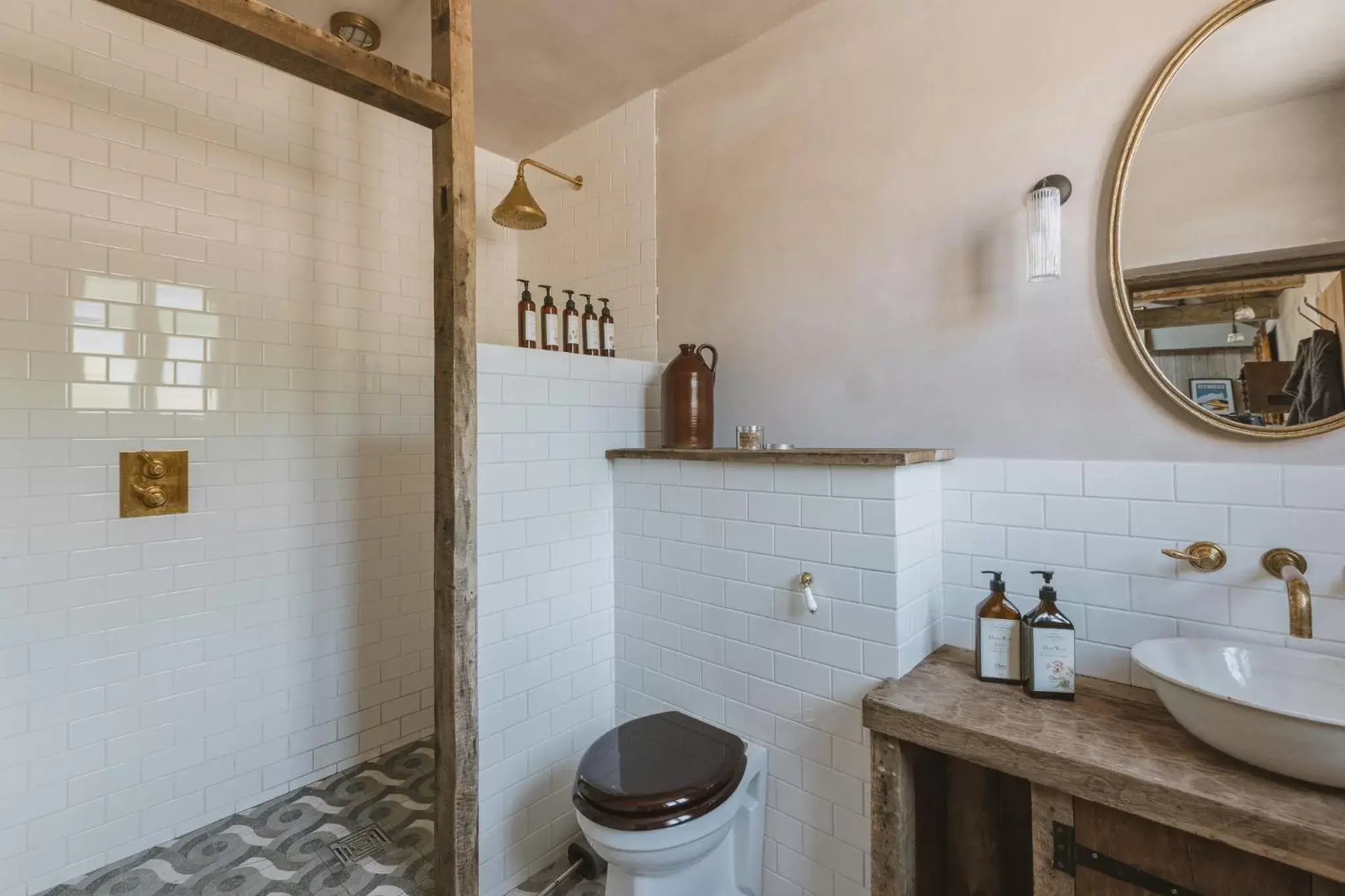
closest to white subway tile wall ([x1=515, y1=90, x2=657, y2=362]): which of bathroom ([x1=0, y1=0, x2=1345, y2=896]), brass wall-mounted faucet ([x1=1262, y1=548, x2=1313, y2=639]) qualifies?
bathroom ([x1=0, y1=0, x2=1345, y2=896])

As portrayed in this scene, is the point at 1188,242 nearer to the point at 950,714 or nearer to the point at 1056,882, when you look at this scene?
the point at 950,714

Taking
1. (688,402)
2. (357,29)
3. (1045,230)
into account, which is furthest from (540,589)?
(357,29)

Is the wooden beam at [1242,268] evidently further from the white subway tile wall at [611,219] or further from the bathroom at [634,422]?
the white subway tile wall at [611,219]

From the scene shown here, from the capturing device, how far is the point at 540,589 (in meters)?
1.82

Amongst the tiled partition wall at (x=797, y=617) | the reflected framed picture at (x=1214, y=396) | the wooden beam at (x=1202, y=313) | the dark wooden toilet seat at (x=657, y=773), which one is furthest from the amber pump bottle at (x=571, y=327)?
the reflected framed picture at (x=1214, y=396)

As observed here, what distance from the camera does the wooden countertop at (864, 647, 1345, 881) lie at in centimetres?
87

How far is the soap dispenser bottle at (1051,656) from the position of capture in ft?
4.16

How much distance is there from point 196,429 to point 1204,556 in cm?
292

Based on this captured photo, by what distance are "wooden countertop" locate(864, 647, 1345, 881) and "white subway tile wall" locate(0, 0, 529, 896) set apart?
2.10 meters

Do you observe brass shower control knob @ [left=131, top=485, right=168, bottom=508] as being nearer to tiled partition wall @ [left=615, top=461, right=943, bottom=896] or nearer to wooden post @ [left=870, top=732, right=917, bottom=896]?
tiled partition wall @ [left=615, top=461, right=943, bottom=896]

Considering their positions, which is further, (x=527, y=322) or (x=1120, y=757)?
(x=527, y=322)

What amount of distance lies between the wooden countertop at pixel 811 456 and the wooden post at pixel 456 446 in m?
0.60

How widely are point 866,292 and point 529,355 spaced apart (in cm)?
106

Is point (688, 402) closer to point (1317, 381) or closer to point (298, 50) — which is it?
point (298, 50)
